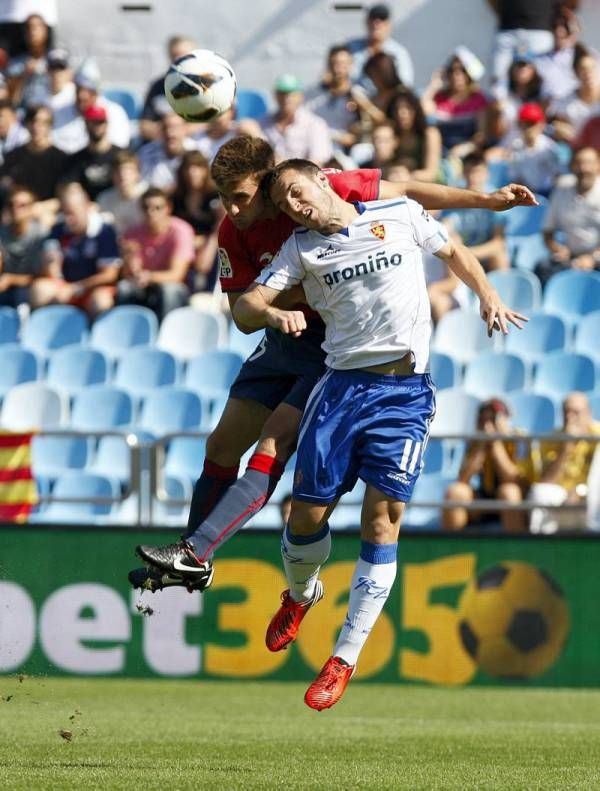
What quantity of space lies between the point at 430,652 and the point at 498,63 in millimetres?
7875

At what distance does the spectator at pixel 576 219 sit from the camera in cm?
1439

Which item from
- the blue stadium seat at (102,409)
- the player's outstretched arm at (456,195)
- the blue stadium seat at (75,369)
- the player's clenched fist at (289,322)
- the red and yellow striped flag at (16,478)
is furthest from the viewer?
the blue stadium seat at (75,369)

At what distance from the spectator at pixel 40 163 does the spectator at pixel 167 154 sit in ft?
3.02

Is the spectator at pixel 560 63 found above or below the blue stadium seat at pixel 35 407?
above

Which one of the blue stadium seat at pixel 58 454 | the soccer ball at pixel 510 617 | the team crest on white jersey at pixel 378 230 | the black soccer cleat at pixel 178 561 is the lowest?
the soccer ball at pixel 510 617

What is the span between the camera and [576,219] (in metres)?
14.5

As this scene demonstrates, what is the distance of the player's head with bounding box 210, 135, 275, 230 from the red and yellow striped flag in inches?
185

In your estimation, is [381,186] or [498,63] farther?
[498,63]

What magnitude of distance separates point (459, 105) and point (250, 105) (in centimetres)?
241

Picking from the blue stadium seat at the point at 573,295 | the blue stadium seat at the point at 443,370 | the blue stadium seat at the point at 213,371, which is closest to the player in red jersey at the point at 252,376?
the blue stadium seat at the point at 443,370

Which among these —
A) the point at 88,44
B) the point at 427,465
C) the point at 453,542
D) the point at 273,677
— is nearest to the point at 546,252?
the point at 427,465

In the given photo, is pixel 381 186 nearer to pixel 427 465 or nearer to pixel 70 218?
pixel 427 465

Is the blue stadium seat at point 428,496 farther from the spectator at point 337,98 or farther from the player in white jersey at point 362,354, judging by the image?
the spectator at point 337,98

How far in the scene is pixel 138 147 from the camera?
16.8 metres
